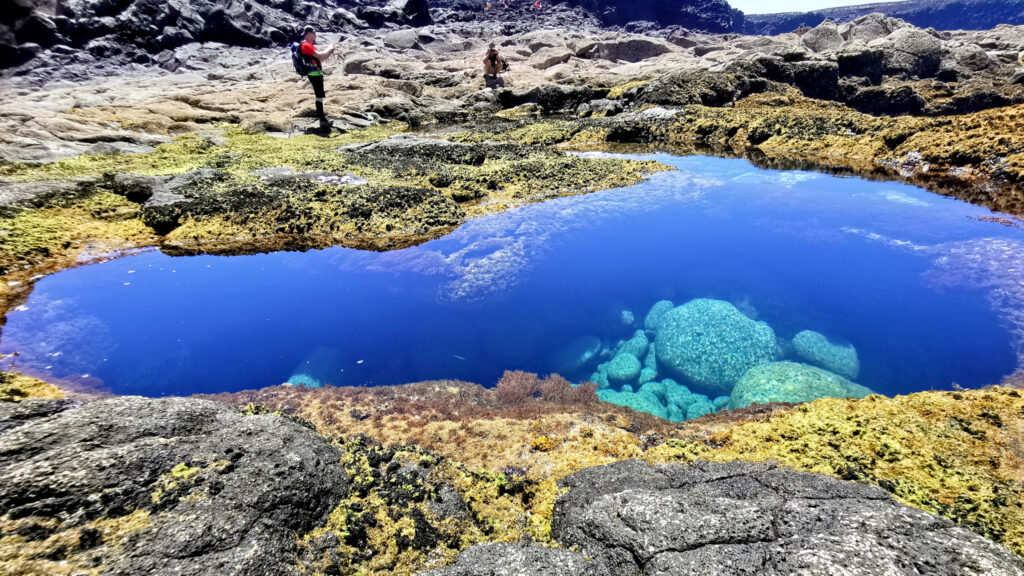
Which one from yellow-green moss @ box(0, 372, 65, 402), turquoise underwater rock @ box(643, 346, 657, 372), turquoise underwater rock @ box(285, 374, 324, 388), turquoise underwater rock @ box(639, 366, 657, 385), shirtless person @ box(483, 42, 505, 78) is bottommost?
turquoise underwater rock @ box(639, 366, 657, 385)

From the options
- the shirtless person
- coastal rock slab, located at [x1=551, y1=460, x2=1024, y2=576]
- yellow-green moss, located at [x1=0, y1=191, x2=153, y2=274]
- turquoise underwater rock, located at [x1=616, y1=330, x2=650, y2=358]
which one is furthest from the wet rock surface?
the shirtless person

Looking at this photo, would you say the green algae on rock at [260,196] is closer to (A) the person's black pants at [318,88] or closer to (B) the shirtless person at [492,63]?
(A) the person's black pants at [318,88]

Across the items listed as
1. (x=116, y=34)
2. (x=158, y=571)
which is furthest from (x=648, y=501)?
(x=116, y=34)

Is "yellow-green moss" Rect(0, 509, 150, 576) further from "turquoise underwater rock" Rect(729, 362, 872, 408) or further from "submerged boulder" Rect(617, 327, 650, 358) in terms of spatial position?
"turquoise underwater rock" Rect(729, 362, 872, 408)

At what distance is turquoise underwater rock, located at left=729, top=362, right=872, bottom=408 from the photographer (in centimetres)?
773

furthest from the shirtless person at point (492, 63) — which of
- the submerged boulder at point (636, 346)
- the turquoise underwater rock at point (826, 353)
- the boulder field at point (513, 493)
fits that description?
the boulder field at point (513, 493)

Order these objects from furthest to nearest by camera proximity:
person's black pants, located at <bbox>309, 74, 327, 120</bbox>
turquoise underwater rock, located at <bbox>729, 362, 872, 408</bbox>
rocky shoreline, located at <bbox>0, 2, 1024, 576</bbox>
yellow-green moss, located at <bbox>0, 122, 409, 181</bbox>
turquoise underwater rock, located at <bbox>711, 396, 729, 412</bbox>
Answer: person's black pants, located at <bbox>309, 74, 327, 120</bbox>, yellow-green moss, located at <bbox>0, 122, 409, 181</bbox>, turquoise underwater rock, located at <bbox>711, 396, 729, 412</bbox>, turquoise underwater rock, located at <bbox>729, 362, 872, 408</bbox>, rocky shoreline, located at <bbox>0, 2, 1024, 576</bbox>

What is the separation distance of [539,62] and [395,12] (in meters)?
55.3

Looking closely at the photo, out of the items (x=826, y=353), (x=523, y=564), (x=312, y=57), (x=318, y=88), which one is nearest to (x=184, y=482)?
(x=523, y=564)

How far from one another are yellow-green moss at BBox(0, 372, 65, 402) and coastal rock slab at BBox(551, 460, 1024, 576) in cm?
837

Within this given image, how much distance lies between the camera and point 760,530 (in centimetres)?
356

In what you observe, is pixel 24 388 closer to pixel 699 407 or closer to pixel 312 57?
pixel 699 407

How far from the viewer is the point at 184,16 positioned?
186ft

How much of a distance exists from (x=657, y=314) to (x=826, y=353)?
3.45 meters
